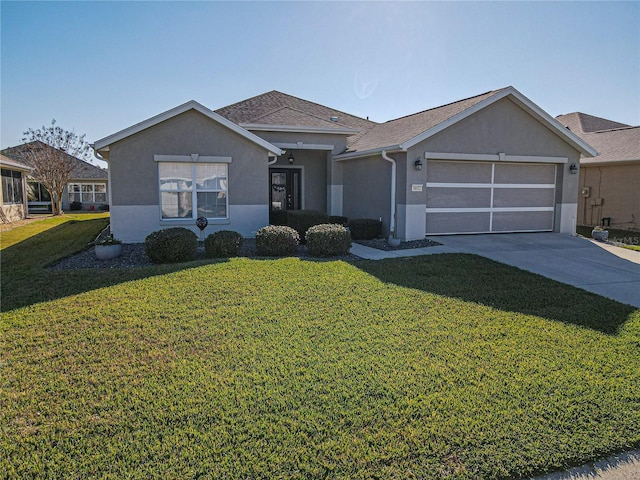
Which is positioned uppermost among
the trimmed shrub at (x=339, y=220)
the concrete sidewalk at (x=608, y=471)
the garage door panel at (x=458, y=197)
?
the garage door panel at (x=458, y=197)

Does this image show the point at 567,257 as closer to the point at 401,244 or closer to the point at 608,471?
the point at 401,244

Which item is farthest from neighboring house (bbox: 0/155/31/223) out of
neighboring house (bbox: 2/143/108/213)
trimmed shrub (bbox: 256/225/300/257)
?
trimmed shrub (bbox: 256/225/300/257)

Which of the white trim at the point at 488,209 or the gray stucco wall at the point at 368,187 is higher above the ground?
the gray stucco wall at the point at 368,187

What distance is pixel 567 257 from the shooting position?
1110 cm

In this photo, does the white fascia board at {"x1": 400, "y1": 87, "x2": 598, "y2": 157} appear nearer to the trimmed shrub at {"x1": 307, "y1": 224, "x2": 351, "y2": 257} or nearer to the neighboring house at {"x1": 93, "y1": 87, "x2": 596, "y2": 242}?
the neighboring house at {"x1": 93, "y1": 87, "x2": 596, "y2": 242}

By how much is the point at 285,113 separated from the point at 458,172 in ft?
23.7

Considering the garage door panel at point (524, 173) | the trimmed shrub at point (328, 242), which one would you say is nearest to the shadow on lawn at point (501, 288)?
the trimmed shrub at point (328, 242)

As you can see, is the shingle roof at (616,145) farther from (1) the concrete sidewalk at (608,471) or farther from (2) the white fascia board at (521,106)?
(1) the concrete sidewalk at (608,471)

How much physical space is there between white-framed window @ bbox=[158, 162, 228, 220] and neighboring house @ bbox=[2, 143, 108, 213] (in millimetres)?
23355

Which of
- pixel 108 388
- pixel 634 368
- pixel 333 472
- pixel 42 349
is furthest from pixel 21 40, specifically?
pixel 634 368

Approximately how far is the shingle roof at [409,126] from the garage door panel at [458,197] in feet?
6.39

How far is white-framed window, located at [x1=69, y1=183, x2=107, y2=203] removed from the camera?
34.0 metres

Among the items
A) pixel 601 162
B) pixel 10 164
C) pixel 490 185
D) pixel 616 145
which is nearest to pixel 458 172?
pixel 490 185

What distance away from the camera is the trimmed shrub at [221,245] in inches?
422
